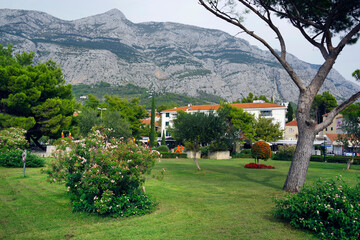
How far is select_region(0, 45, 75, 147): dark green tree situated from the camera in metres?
31.2

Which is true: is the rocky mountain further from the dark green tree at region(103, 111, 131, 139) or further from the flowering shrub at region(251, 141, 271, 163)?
the flowering shrub at region(251, 141, 271, 163)

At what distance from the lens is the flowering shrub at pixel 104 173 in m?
7.39

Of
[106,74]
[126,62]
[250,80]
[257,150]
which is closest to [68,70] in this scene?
[106,74]

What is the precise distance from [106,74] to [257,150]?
430ft

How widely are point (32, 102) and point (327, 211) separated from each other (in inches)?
1344

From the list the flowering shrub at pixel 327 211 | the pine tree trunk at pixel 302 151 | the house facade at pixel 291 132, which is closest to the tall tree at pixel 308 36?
the pine tree trunk at pixel 302 151

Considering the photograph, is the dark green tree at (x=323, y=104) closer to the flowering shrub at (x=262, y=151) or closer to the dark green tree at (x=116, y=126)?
the dark green tree at (x=116, y=126)

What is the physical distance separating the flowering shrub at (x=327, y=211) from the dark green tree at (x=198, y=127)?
15.9 meters

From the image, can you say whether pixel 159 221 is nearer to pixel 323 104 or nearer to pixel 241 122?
pixel 241 122

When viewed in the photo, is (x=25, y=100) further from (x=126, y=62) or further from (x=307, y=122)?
(x=126, y=62)

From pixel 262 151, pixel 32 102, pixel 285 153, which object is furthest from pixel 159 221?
pixel 285 153

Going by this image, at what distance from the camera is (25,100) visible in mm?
32094

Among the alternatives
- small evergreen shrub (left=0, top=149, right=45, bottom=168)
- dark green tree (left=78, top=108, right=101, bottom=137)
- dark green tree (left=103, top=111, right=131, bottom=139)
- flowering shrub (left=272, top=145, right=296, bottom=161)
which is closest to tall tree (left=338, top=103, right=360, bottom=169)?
flowering shrub (left=272, top=145, right=296, bottom=161)

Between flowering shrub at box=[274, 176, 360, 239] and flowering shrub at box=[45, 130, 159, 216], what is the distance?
403 centimetres
